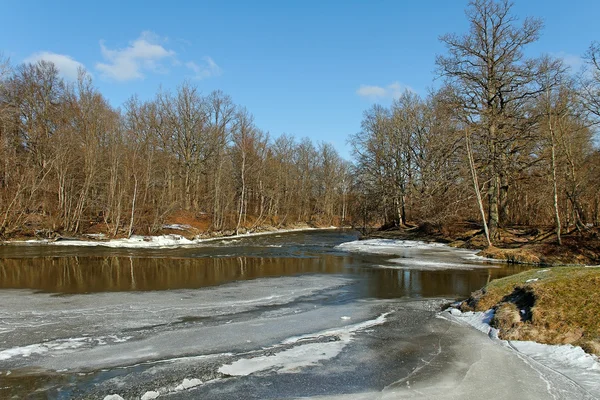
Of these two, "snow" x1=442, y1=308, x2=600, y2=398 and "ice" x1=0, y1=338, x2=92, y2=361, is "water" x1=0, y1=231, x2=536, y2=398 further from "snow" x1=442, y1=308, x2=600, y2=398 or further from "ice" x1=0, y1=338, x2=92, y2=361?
"snow" x1=442, y1=308, x2=600, y2=398

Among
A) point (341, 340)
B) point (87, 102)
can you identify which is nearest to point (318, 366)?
point (341, 340)

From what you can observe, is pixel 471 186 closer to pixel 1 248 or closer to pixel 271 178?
pixel 1 248

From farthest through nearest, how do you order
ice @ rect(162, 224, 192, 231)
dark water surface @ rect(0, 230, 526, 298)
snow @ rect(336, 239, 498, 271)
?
ice @ rect(162, 224, 192, 231) < snow @ rect(336, 239, 498, 271) < dark water surface @ rect(0, 230, 526, 298)

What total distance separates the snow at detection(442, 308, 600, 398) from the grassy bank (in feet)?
0.56

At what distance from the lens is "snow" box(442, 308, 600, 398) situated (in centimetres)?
529

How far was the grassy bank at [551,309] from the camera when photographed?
261 inches

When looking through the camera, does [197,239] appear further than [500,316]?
Yes

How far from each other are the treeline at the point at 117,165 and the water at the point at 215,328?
17.9m

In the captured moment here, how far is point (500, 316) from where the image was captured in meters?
8.09

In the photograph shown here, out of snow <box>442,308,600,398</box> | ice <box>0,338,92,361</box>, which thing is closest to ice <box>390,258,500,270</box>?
snow <box>442,308,600,398</box>

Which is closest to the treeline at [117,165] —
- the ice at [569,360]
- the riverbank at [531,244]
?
the riverbank at [531,244]

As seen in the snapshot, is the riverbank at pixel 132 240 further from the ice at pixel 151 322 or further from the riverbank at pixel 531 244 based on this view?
the riverbank at pixel 531 244

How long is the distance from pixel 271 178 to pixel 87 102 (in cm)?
2690

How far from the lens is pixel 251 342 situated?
723 centimetres
